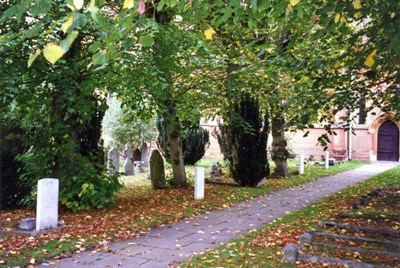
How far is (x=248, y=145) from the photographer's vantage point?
1420cm

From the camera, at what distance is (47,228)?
7305mm

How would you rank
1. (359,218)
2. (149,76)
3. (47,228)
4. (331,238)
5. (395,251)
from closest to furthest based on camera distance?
1. (395,251)
2. (331,238)
3. (47,228)
4. (359,218)
5. (149,76)

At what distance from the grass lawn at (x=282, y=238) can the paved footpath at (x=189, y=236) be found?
1.11ft

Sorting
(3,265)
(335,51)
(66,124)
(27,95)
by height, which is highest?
(335,51)

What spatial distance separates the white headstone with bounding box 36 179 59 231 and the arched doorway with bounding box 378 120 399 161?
98.2ft

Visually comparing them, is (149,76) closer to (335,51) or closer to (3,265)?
(3,265)

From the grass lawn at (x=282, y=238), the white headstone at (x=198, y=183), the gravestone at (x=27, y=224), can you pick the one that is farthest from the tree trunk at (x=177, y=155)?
the gravestone at (x=27, y=224)

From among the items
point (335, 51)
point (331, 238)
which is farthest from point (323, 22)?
point (335, 51)

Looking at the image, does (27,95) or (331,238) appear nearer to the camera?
(331,238)

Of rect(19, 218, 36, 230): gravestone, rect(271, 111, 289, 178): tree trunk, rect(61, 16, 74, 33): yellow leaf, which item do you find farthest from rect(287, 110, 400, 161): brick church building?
rect(61, 16, 74, 33): yellow leaf

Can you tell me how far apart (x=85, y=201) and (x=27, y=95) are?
9.03ft

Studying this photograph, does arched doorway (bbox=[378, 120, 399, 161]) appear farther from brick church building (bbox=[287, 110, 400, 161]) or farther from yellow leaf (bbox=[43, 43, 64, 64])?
yellow leaf (bbox=[43, 43, 64, 64])

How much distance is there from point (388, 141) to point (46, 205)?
30281mm

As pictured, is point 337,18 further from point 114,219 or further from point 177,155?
point 177,155
